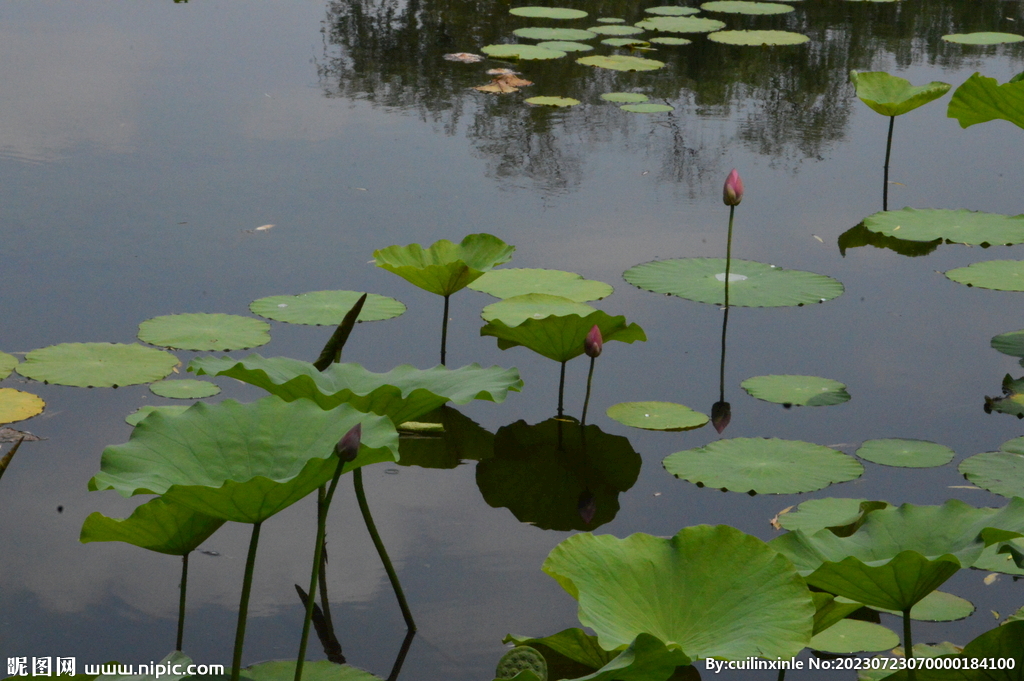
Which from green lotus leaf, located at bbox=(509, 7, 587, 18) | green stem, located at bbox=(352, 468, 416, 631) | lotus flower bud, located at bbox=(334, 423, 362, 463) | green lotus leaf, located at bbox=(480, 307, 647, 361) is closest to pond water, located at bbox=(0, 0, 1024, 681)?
green stem, located at bbox=(352, 468, 416, 631)

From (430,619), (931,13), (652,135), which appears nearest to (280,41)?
(652,135)

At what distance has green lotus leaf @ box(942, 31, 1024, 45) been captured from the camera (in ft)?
20.0

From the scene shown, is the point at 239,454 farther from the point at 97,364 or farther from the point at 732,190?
the point at 732,190

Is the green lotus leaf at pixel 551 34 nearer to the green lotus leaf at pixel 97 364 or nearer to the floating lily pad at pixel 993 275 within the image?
the floating lily pad at pixel 993 275

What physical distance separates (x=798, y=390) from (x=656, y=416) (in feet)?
1.24

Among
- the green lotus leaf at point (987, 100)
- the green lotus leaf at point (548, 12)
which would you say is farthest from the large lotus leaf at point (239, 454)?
the green lotus leaf at point (548, 12)

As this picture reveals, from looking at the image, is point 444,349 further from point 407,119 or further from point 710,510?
point 407,119

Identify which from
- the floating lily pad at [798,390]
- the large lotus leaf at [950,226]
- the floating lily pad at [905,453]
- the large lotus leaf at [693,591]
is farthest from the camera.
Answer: the large lotus leaf at [950,226]

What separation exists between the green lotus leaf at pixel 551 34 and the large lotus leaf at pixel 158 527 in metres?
5.04

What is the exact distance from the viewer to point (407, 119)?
468 centimetres

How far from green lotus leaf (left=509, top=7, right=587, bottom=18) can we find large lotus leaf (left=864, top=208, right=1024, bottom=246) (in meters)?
3.77

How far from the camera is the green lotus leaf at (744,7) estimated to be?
694 cm

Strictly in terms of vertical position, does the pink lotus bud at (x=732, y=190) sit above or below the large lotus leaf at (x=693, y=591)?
above

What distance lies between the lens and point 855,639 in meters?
1.64
